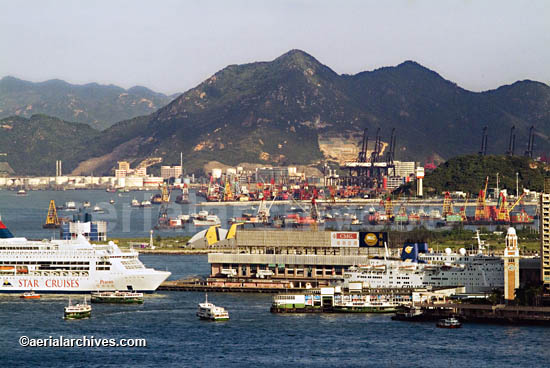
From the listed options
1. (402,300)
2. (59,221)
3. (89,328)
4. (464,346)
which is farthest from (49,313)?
(59,221)

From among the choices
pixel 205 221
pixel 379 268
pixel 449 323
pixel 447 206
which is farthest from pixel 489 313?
pixel 447 206

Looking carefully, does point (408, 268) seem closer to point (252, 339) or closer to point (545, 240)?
point (545, 240)

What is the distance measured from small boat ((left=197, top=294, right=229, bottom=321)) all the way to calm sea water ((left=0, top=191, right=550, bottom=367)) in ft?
1.92

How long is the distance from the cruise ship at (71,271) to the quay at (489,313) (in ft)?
59.0

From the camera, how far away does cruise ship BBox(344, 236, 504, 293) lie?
7112 cm

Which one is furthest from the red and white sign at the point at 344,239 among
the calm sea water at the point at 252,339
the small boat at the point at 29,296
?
the small boat at the point at 29,296

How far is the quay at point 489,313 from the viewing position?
61.8 metres

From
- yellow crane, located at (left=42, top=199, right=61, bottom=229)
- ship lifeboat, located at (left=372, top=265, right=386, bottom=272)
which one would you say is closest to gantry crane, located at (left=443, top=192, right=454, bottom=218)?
yellow crane, located at (left=42, top=199, right=61, bottom=229)

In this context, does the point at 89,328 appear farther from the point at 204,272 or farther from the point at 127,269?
the point at 204,272

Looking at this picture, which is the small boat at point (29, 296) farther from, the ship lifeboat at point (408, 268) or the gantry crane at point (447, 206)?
the gantry crane at point (447, 206)

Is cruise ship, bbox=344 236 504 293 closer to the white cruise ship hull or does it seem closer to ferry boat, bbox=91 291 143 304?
the white cruise ship hull

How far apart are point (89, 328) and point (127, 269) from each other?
14165 mm

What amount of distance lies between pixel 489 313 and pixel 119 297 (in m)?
21.4

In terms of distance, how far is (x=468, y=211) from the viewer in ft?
616
